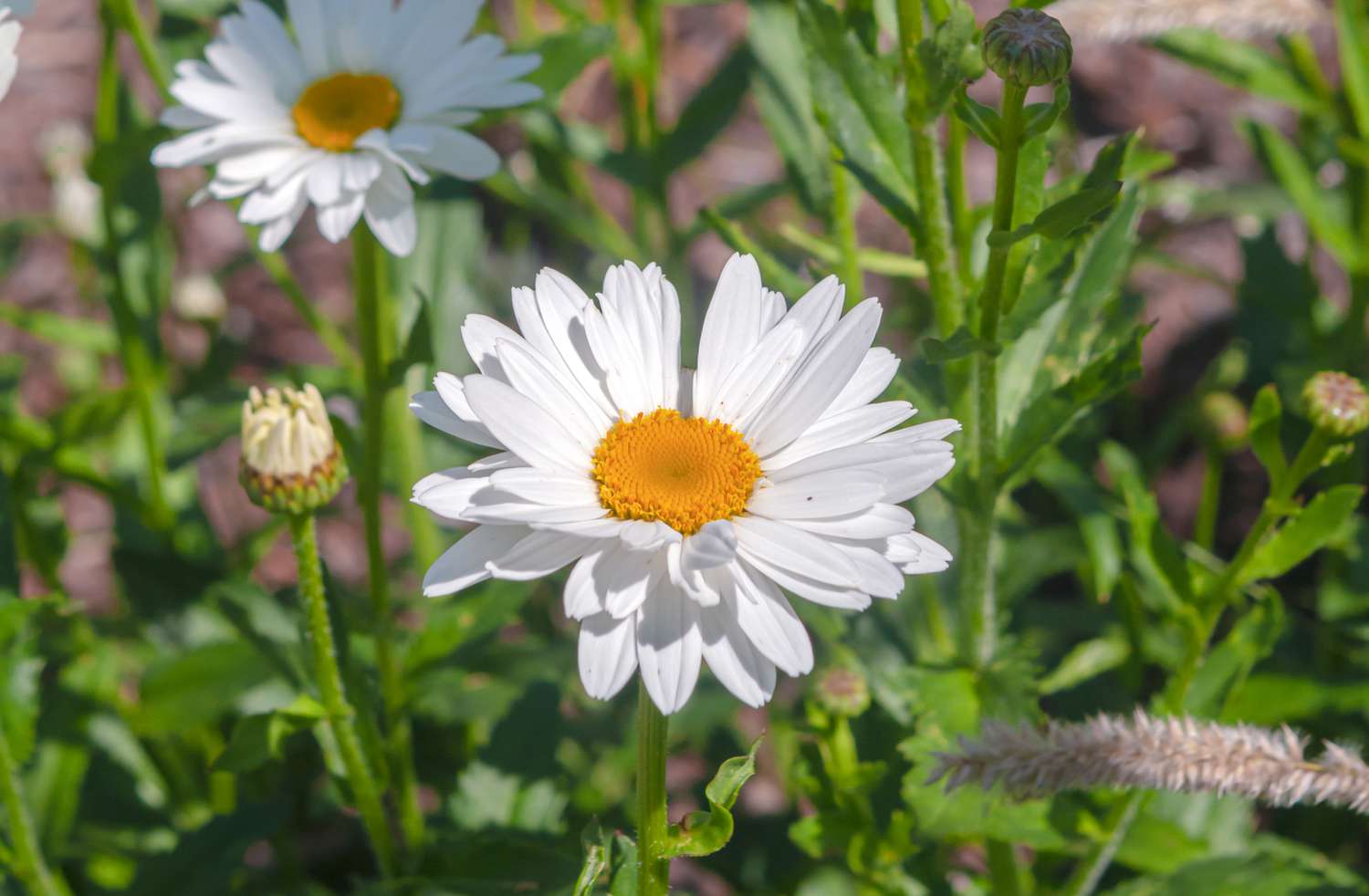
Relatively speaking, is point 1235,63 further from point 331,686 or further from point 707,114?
point 331,686

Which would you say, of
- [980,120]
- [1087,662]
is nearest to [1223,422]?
[1087,662]

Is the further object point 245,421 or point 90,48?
point 90,48

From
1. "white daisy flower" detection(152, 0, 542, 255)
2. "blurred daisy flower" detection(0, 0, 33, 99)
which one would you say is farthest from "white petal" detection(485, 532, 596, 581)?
"blurred daisy flower" detection(0, 0, 33, 99)

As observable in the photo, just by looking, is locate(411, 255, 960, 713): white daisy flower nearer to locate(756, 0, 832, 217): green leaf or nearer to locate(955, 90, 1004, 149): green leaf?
locate(955, 90, 1004, 149): green leaf

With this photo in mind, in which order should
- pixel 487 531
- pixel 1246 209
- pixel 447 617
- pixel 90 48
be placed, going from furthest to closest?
pixel 90 48, pixel 1246 209, pixel 447 617, pixel 487 531

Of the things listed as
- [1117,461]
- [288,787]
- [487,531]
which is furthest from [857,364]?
[288,787]

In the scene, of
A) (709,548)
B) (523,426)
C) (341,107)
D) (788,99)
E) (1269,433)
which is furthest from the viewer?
(788,99)

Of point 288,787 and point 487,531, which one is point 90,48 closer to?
point 288,787
